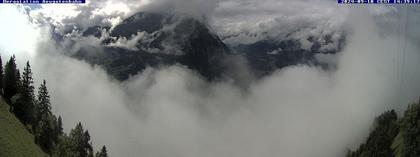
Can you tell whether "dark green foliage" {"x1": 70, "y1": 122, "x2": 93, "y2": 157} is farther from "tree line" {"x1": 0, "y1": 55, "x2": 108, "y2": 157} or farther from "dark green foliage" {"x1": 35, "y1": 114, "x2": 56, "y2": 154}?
"dark green foliage" {"x1": 35, "y1": 114, "x2": 56, "y2": 154}

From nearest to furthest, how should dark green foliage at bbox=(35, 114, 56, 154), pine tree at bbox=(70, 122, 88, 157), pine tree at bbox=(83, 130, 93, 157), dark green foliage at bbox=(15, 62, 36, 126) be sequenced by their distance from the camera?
dark green foliage at bbox=(35, 114, 56, 154)
pine tree at bbox=(70, 122, 88, 157)
dark green foliage at bbox=(15, 62, 36, 126)
pine tree at bbox=(83, 130, 93, 157)

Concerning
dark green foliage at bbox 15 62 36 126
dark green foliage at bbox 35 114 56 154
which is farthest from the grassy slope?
dark green foliage at bbox 15 62 36 126

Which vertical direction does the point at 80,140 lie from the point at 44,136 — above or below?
below

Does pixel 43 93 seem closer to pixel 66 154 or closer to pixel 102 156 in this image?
pixel 102 156

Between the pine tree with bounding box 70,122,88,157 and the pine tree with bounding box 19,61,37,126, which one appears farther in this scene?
the pine tree with bounding box 19,61,37,126

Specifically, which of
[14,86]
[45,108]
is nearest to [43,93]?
[45,108]

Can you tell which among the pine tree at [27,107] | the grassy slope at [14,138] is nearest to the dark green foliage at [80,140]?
the grassy slope at [14,138]

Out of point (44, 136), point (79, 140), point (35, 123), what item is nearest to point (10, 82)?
point (35, 123)

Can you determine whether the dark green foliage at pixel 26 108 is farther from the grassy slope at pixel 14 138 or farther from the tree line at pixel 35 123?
the grassy slope at pixel 14 138

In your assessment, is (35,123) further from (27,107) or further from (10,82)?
(10,82)
